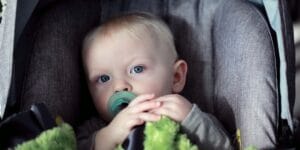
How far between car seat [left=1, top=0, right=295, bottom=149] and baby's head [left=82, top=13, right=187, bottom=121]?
0.07 metres

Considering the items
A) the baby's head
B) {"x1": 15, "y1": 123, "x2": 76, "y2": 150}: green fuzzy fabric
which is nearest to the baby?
the baby's head

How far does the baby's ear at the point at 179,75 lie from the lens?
1406 mm

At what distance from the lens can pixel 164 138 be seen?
3.28ft

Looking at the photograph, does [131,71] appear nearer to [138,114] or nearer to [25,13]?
[138,114]

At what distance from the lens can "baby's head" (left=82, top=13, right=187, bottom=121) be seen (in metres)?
1.29

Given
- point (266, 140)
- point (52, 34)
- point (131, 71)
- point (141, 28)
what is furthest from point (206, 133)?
point (52, 34)

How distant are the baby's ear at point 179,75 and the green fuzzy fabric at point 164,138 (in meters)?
0.35

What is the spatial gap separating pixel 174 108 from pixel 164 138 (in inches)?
6.5

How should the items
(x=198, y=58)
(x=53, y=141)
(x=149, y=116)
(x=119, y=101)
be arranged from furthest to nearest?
1. (x=198, y=58)
2. (x=119, y=101)
3. (x=149, y=116)
4. (x=53, y=141)

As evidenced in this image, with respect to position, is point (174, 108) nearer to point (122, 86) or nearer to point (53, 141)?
point (122, 86)

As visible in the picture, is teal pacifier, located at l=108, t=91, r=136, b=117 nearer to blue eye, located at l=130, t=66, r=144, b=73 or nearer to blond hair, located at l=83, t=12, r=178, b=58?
blue eye, located at l=130, t=66, r=144, b=73

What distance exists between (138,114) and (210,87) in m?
0.38

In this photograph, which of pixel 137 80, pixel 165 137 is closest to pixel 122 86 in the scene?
pixel 137 80

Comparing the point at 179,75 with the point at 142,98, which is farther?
the point at 179,75
